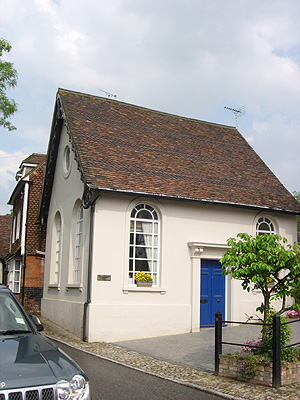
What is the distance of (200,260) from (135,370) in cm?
687

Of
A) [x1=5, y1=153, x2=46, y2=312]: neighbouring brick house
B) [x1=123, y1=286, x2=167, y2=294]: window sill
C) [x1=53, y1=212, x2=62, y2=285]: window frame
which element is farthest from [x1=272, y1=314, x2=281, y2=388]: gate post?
[x1=5, y1=153, x2=46, y2=312]: neighbouring brick house

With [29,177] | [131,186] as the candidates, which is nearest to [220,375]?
[131,186]

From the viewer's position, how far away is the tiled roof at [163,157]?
15492 mm

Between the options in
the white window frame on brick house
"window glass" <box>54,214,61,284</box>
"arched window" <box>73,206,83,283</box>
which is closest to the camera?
"arched window" <box>73,206,83,283</box>

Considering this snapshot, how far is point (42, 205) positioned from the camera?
20.9m

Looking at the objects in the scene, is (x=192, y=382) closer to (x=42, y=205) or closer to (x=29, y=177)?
(x=42, y=205)

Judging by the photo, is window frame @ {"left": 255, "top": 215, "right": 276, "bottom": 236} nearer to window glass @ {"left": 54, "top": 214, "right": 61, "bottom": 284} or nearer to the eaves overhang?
the eaves overhang

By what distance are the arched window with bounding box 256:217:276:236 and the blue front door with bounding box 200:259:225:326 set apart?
2342 mm

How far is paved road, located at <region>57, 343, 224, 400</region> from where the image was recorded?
7574 millimetres

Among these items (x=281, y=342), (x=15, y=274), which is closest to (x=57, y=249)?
(x=15, y=274)

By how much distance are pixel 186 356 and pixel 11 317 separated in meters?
6.47

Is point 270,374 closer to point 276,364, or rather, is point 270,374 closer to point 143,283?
point 276,364

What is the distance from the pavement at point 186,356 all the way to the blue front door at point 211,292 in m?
0.54

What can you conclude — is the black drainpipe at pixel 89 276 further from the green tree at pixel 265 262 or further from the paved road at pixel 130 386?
Answer: the green tree at pixel 265 262
